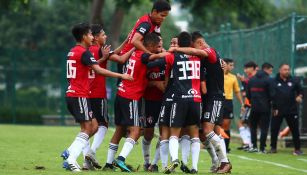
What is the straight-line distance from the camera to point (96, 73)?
15703 millimetres

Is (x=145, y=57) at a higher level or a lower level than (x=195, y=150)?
higher

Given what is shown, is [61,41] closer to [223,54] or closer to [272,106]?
[223,54]

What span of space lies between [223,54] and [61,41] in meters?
35.4

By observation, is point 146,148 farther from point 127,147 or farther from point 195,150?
point 195,150

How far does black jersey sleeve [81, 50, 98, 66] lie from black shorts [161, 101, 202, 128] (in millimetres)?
1370

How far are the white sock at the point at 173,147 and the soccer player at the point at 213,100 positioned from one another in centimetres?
82

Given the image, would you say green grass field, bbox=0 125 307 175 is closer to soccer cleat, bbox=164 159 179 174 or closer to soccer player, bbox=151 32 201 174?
soccer cleat, bbox=164 159 179 174

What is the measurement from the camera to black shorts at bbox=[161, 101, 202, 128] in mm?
15703

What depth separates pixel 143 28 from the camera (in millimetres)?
16016

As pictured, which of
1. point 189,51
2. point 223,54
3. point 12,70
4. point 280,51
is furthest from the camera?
point 12,70

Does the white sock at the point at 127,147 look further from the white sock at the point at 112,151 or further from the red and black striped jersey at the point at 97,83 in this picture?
the red and black striped jersey at the point at 97,83

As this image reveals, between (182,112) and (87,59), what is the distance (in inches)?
64.1

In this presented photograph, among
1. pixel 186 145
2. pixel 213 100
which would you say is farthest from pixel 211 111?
pixel 186 145

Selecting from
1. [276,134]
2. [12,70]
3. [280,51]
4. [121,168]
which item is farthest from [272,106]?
[12,70]
